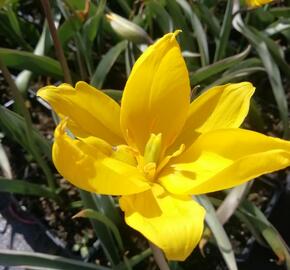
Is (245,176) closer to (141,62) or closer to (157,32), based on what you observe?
(141,62)

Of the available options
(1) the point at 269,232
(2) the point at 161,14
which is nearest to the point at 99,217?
(1) the point at 269,232

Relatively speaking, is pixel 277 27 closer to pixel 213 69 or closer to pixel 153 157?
pixel 213 69

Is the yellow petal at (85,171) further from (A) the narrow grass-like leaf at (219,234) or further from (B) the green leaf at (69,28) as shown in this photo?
(B) the green leaf at (69,28)

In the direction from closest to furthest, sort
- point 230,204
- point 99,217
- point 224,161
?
point 224,161 → point 99,217 → point 230,204

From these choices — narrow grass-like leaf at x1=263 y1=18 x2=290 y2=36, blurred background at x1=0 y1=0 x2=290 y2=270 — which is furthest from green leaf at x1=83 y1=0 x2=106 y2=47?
narrow grass-like leaf at x1=263 y1=18 x2=290 y2=36

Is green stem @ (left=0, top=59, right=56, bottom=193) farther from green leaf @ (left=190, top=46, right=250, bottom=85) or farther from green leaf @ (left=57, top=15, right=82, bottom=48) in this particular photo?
green leaf @ (left=190, top=46, right=250, bottom=85)

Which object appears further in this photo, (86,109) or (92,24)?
(92,24)

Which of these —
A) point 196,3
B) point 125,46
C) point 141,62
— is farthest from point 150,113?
point 196,3
